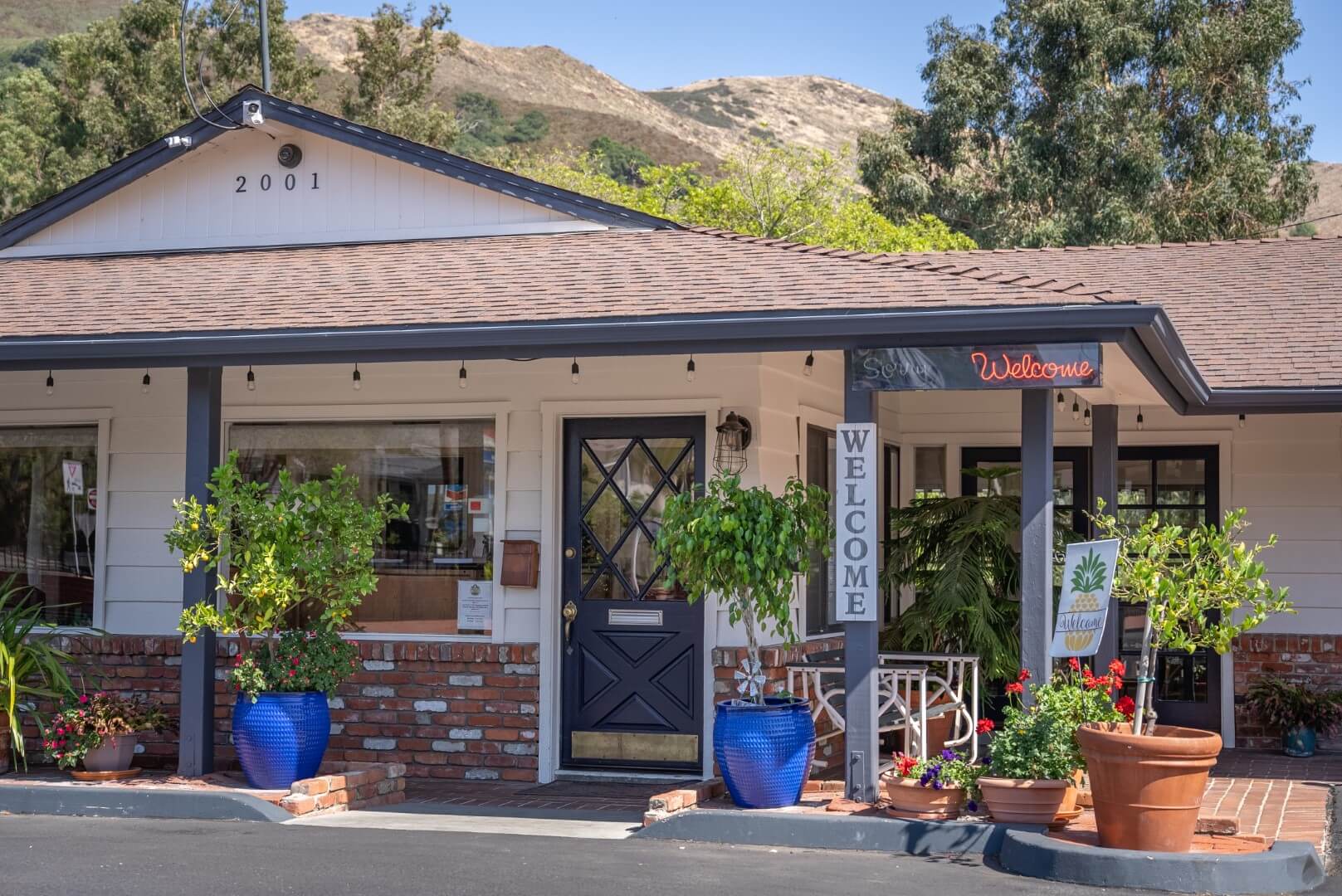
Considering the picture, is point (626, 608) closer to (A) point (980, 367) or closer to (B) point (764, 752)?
(B) point (764, 752)

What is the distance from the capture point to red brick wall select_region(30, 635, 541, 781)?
9.69 m

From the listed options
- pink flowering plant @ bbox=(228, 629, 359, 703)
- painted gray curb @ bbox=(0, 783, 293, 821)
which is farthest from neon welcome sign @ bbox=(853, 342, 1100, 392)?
painted gray curb @ bbox=(0, 783, 293, 821)

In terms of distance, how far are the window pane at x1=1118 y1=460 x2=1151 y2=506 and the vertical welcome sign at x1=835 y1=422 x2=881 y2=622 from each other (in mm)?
4633

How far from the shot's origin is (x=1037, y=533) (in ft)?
25.4

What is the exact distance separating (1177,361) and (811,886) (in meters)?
3.80

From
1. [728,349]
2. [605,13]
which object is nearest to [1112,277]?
[728,349]

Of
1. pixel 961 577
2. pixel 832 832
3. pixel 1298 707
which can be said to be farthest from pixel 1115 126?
pixel 832 832

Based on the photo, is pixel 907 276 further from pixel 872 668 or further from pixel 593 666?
pixel 593 666

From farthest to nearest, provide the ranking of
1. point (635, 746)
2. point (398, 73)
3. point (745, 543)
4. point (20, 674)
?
point (398, 73)
point (635, 746)
point (20, 674)
point (745, 543)

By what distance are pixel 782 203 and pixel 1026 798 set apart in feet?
89.3

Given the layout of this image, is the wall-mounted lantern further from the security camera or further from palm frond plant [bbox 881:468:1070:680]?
the security camera

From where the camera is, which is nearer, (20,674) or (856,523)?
(856,523)

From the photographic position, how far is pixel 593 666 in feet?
31.7

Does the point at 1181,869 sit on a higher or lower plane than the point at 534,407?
lower
